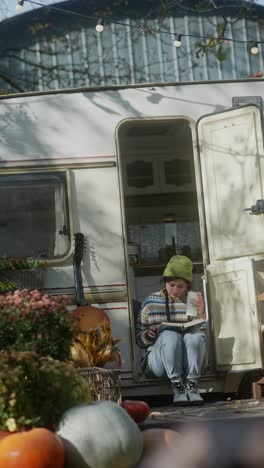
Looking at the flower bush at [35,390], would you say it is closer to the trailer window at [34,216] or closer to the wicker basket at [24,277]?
the wicker basket at [24,277]

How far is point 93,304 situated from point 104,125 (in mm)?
1465

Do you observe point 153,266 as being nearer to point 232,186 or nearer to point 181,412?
point 232,186

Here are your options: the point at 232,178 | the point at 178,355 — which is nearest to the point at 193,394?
the point at 178,355

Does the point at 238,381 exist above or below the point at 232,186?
below

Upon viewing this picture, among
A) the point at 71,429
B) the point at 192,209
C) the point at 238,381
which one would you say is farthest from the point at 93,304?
the point at 71,429

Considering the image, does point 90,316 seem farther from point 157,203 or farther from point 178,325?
point 157,203

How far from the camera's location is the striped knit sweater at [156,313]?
9.89m

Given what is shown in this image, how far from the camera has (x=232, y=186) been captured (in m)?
10.3

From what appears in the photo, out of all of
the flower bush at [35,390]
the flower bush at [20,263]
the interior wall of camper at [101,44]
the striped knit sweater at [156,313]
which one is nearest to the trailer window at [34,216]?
the flower bush at [20,263]

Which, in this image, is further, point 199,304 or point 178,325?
point 199,304

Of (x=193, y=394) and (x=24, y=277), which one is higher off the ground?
(x=24, y=277)

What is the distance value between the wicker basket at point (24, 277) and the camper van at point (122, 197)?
150 mm

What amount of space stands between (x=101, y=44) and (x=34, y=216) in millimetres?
10213

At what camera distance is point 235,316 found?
9.96 metres
